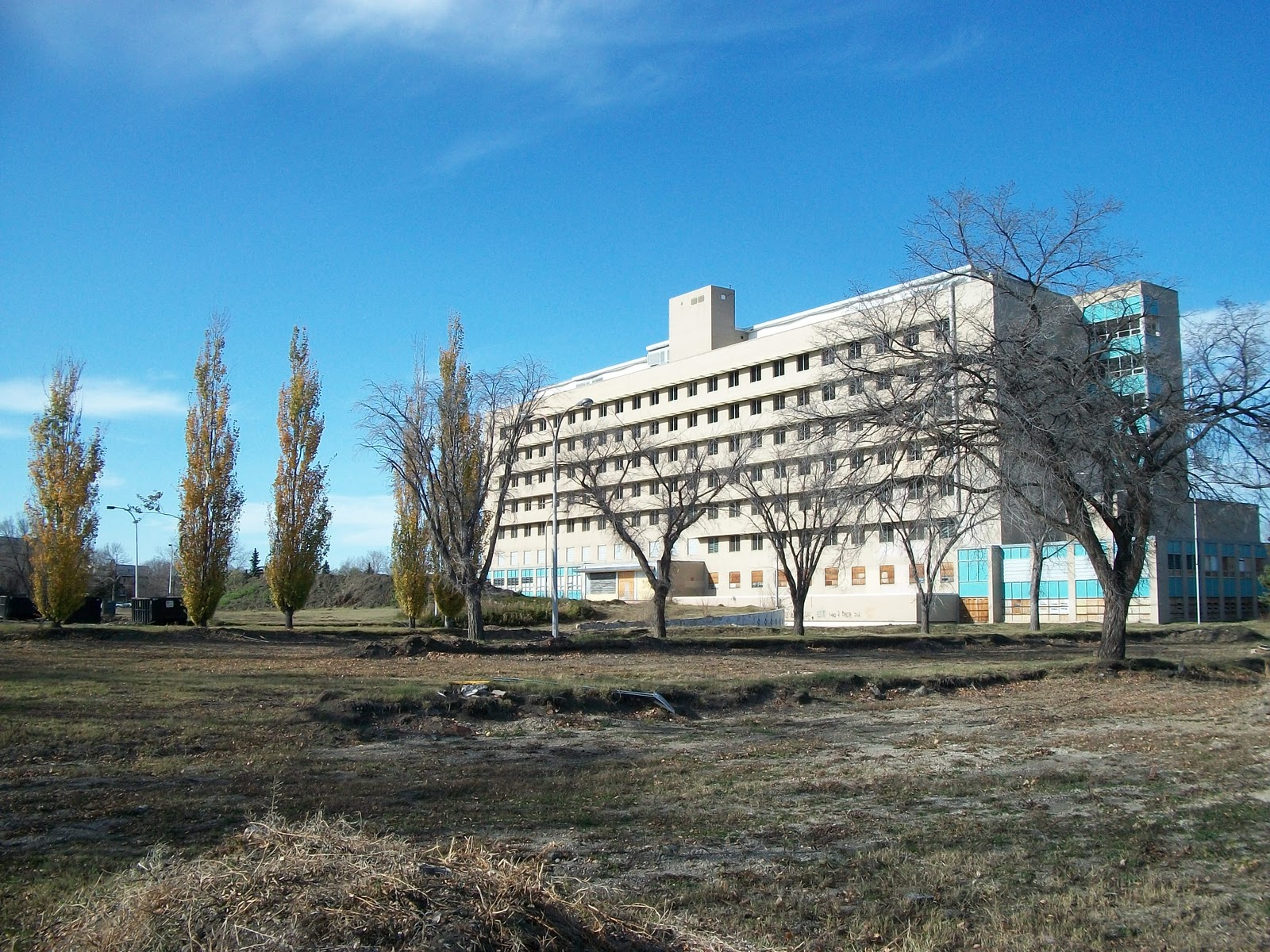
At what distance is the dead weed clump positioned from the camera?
11.3 ft

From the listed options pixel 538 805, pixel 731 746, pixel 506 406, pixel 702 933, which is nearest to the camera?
pixel 702 933

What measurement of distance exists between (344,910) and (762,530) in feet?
→ 232

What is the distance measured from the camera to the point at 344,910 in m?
3.52

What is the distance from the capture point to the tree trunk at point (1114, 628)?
23.0 meters

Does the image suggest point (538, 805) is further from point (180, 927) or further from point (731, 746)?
point (180, 927)

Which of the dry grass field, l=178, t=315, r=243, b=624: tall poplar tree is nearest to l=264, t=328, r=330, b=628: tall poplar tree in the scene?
l=178, t=315, r=243, b=624: tall poplar tree

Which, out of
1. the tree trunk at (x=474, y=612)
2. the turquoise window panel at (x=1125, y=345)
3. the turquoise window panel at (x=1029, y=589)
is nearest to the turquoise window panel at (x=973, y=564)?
the turquoise window panel at (x=1029, y=589)

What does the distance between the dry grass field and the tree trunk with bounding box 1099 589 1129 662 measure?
2.00m

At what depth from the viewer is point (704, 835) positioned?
798 centimetres

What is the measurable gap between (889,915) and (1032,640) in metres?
38.2

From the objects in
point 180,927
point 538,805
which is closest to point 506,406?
point 538,805

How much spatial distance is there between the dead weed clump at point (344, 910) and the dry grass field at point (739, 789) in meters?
0.83

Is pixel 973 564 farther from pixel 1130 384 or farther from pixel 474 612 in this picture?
pixel 1130 384

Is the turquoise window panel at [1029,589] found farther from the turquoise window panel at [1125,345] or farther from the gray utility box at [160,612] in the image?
the gray utility box at [160,612]
